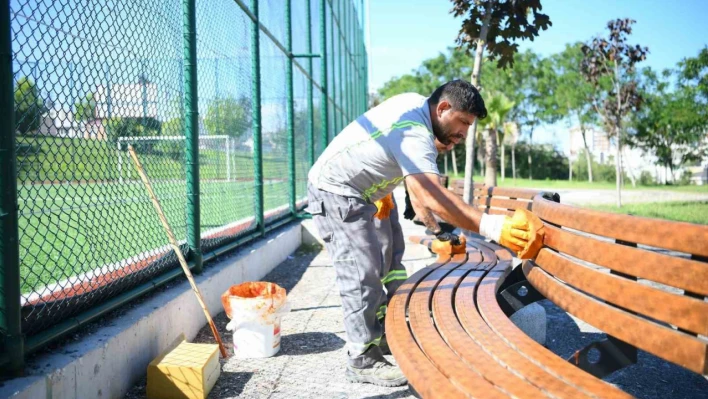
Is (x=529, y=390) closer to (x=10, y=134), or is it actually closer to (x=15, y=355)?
(x=15, y=355)

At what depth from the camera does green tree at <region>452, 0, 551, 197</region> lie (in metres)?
6.69

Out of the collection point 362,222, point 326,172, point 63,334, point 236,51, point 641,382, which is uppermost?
point 236,51

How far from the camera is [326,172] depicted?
132 inches

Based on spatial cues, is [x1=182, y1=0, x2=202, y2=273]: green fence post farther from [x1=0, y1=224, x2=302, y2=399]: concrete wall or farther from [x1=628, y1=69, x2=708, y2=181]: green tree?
[x1=628, y1=69, x2=708, y2=181]: green tree

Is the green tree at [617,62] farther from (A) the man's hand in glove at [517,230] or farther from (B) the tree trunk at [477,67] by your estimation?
(A) the man's hand in glove at [517,230]

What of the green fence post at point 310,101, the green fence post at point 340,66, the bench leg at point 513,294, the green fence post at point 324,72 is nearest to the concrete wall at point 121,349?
the bench leg at point 513,294

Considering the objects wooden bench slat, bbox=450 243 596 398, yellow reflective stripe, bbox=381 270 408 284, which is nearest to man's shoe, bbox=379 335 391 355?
yellow reflective stripe, bbox=381 270 408 284

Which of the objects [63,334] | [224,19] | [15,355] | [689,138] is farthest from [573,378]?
[689,138]

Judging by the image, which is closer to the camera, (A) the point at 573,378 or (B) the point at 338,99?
(A) the point at 573,378

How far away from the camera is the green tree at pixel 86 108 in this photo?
10.8 ft

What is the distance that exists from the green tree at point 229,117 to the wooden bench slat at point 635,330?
3.47 metres

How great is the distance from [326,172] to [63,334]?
1.47 metres

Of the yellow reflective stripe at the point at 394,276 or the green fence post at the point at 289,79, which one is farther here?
the green fence post at the point at 289,79

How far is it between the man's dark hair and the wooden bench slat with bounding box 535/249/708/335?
96cm
